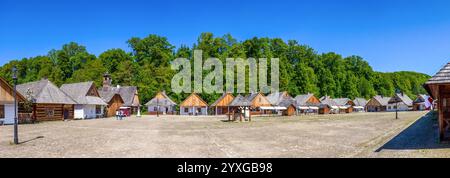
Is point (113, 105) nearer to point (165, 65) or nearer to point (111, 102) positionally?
point (111, 102)

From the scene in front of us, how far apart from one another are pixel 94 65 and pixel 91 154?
92.2m

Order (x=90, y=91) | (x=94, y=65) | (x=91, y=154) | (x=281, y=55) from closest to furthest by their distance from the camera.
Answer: (x=91, y=154), (x=90, y=91), (x=94, y=65), (x=281, y=55)

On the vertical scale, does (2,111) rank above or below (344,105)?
above

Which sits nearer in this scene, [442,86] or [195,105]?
[442,86]

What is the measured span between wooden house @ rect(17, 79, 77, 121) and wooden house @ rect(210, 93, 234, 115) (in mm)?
35302

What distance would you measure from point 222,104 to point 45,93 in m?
41.3

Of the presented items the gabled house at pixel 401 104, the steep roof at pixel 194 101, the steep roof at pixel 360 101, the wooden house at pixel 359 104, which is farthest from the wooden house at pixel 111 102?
the gabled house at pixel 401 104

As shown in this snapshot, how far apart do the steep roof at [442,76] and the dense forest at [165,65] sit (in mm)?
72228

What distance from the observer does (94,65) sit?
3967 inches

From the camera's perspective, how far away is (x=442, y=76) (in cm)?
1578

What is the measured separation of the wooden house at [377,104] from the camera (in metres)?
124

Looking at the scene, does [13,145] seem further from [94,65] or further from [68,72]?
[68,72]

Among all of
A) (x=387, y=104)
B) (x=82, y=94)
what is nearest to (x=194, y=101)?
(x=82, y=94)

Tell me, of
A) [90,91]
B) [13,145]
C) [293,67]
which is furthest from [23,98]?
[293,67]
